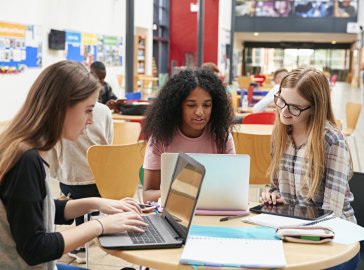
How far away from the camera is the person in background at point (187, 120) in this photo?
2811 mm

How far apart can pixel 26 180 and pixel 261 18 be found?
2518cm

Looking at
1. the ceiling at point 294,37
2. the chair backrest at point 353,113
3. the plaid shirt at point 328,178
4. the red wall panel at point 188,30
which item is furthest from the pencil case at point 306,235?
the ceiling at point 294,37

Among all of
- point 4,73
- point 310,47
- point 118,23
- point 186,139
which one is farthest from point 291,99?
point 310,47

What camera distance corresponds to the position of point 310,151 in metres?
2.44

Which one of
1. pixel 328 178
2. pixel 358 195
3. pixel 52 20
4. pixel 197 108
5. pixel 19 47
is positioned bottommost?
pixel 358 195

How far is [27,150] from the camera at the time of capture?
1.70 meters

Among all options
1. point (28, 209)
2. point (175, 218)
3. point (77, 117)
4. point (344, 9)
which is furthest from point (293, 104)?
point (344, 9)

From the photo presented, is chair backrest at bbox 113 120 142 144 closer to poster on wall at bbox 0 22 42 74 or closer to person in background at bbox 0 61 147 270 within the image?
person in background at bbox 0 61 147 270

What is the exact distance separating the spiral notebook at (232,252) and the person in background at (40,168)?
26 cm

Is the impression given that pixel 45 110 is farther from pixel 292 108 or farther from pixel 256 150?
pixel 256 150

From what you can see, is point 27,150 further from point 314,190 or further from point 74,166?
point 74,166

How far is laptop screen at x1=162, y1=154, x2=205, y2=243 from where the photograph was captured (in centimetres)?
180

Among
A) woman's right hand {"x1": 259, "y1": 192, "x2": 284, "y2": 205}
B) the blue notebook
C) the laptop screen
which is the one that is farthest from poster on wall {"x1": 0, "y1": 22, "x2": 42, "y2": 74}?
the blue notebook

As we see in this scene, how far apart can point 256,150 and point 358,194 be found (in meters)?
1.60
